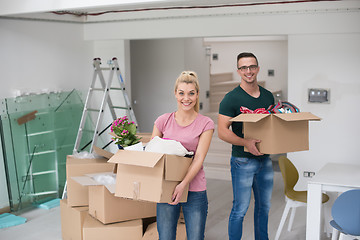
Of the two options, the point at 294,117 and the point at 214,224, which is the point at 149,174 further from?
the point at 214,224

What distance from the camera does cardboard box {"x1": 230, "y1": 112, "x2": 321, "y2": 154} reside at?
9.08 feet

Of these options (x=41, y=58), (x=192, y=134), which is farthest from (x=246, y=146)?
(x=41, y=58)

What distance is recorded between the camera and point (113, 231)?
349 cm

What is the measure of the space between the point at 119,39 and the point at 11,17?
54.6 inches

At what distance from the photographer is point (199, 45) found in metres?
7.34

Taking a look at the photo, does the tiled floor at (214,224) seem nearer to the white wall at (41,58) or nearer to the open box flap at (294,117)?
the white wall at (41,58)

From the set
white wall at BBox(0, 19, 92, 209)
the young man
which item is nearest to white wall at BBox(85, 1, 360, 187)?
white wall at BBox(0, 19, 92, 209)

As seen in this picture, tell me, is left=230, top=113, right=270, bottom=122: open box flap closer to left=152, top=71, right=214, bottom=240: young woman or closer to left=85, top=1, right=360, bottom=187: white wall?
left=152, top=71, right=214, bottom=240: young woman

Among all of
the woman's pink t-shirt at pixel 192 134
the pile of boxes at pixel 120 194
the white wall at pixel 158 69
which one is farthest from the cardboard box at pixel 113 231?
the white wall at pixel 158 69

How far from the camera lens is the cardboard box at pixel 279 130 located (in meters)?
2.77

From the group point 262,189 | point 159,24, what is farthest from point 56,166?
point 262,189

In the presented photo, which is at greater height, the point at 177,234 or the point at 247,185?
the point at 247,185

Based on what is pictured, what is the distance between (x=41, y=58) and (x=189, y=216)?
3.39m

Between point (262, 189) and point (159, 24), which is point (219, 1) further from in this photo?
point (262, 189)
